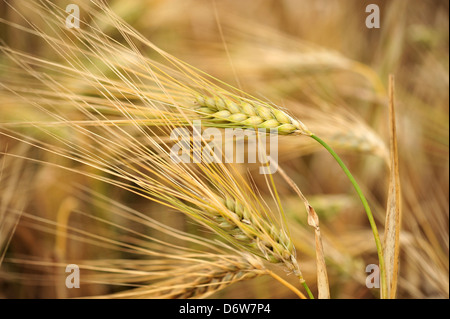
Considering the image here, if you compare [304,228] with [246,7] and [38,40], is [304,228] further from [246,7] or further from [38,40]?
[246,7]

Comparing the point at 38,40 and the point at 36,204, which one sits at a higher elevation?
the point at 38,40

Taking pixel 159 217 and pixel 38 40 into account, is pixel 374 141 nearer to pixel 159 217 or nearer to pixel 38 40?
pixel 159 217

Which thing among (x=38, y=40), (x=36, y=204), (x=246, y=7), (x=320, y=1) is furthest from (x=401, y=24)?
(x=36, y=204)

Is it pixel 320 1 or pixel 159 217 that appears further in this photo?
pixel 320 1
